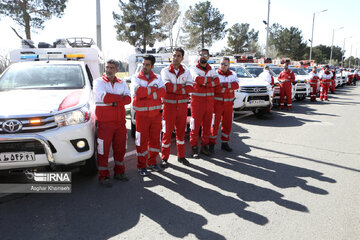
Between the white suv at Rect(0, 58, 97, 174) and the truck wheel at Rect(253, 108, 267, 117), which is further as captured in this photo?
the truck wheel at Rect(253, 108, 267, 117)

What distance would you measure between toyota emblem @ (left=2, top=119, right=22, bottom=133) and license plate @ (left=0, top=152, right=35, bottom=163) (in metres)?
0.28

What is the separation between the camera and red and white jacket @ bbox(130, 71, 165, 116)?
4.49m

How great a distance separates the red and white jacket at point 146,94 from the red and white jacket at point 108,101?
25cm

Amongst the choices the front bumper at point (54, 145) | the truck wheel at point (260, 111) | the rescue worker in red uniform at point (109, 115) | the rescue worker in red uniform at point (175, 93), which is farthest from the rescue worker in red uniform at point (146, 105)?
the truck wheel at point (260, 111)

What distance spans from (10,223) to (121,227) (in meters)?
1.22

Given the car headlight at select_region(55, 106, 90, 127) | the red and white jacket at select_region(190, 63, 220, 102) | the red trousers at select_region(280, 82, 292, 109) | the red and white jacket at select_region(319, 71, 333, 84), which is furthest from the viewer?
the red and white jacket at select_region(319, 71, 333, 84)

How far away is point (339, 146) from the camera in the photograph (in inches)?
261

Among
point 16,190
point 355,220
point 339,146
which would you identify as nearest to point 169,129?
point 16,190

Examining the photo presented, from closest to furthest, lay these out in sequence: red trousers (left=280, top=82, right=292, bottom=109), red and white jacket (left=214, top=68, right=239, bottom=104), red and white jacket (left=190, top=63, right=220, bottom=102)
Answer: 1. red and white jacket (left=190, top=63, right=220, bottom=102)
2. red and white jacket (left=214, top=68, right=239, bottom=104)
3. red trousers (left=280, top=82, right=292, bottom=109)

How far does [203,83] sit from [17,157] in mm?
3186

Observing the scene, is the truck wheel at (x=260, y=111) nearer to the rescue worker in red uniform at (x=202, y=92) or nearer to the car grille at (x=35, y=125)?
the rescue worker in red uniform at (x=202, y=92)

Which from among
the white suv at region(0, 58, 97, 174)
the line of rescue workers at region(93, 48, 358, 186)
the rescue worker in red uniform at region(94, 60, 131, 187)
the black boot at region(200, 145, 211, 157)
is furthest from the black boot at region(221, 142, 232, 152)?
the white suv at region(0, 58, 97, 174)

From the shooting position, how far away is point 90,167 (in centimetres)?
450

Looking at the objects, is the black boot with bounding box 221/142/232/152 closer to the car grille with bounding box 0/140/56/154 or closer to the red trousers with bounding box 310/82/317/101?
the car grille with bounding box 0/140/56/154
